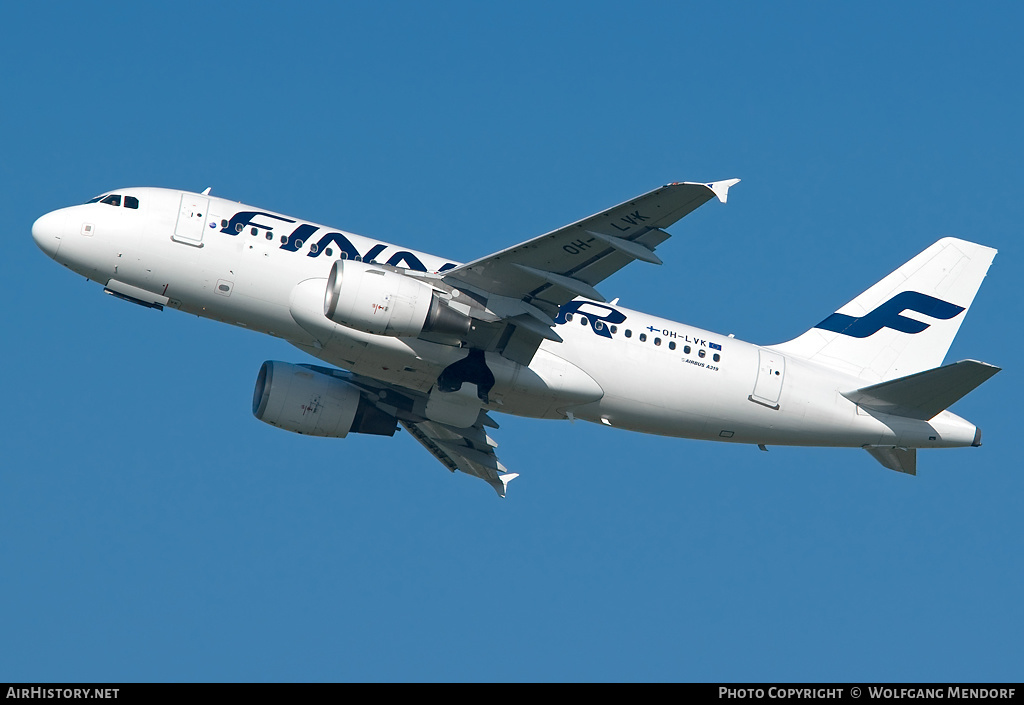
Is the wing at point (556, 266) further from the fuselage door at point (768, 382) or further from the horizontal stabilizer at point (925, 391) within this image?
the horizontal stabilizer at point (925, 391)

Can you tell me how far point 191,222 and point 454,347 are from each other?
851cm

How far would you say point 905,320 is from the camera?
1545 inches

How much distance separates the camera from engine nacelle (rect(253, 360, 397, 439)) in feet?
122

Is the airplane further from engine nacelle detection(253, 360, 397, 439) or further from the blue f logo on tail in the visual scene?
the blue f logo on tail

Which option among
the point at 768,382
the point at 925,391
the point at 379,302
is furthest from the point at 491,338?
the point at 925,391

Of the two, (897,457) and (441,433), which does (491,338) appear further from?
(897,457)

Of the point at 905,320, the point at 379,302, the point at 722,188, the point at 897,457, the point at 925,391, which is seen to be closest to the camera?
the point at 722,188

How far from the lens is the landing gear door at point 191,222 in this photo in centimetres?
3272

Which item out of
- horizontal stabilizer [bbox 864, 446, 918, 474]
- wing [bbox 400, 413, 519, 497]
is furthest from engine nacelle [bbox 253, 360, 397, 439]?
horizontal stabilizer [bbox 864, 446, 918, 474]

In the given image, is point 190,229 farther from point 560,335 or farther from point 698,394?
point 698,394
